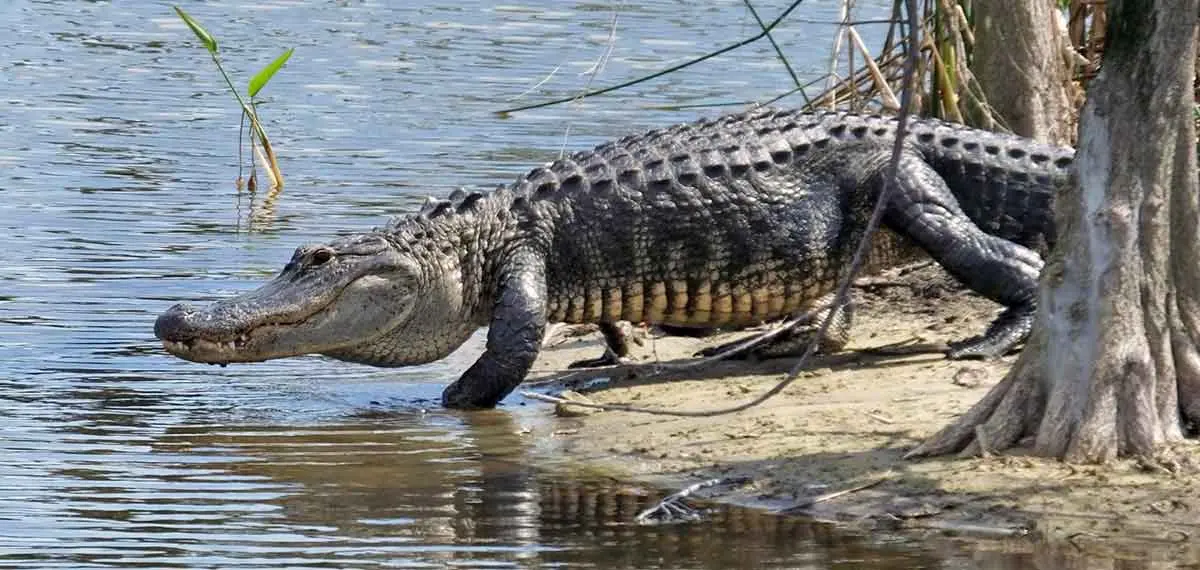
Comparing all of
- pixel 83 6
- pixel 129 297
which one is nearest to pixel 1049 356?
pixel 129 297

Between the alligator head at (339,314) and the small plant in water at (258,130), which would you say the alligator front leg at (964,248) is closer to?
the alligator head at (339,314)

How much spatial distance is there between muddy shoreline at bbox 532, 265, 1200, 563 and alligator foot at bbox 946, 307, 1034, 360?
62mm

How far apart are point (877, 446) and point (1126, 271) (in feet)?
3.08

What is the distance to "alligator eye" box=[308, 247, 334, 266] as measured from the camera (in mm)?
7305

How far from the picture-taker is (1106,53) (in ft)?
17.6

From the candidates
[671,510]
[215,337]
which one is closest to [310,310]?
[215,337]

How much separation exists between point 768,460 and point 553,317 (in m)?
1.73

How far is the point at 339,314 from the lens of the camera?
7.29 m

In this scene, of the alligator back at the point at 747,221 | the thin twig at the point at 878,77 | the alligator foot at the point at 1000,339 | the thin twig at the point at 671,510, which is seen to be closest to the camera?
the thin twig at the point at 671,510

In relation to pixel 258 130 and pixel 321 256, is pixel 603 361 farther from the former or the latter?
pixel 258 130

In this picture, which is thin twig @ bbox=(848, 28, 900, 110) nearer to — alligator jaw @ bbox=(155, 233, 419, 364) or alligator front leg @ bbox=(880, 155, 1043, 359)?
alligator front leg @ bbox=(880, 155, 1043, 359)

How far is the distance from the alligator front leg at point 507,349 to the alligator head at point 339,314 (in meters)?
0.25

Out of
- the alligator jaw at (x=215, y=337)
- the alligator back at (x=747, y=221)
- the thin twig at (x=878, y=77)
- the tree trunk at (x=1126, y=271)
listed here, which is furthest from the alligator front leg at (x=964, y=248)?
the alligator jaw at (x=215, y=337)

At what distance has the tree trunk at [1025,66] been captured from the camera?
27.2 ft
